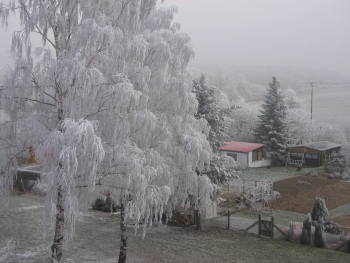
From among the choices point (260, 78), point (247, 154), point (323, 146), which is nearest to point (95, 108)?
point (247, 154)

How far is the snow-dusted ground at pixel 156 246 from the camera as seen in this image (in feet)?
34.6

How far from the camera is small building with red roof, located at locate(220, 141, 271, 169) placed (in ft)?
97.1

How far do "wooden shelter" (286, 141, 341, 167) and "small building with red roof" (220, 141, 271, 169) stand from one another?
7.99 feet

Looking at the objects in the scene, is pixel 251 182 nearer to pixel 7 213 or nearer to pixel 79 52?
pixel 7 213

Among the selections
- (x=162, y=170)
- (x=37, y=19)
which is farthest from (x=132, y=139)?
(x=37, y=19)

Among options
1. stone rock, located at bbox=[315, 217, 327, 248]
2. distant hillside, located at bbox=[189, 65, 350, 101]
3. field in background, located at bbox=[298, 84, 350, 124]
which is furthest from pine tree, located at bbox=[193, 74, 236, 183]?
distant hillside, located at bbox=[189, 65, 350, 101]

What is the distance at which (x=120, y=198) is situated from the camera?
359 inches

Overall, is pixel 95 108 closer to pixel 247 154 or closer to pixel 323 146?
pixel 247 154

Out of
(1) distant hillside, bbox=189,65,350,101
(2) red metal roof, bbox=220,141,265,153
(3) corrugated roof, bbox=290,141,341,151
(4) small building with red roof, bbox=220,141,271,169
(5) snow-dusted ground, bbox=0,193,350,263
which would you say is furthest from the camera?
(1) distant hillside, bbox=189,65,350,101

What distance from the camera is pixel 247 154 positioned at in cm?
2956

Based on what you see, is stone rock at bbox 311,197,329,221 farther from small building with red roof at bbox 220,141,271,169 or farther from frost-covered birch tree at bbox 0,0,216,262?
small building with red roof at bbox 220,141,271,169

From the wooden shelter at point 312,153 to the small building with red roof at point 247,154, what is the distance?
95.9 inches

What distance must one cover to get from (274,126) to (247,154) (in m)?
5.05

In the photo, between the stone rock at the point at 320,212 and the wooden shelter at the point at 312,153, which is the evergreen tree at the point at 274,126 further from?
the stone rock at the point at 320,212
